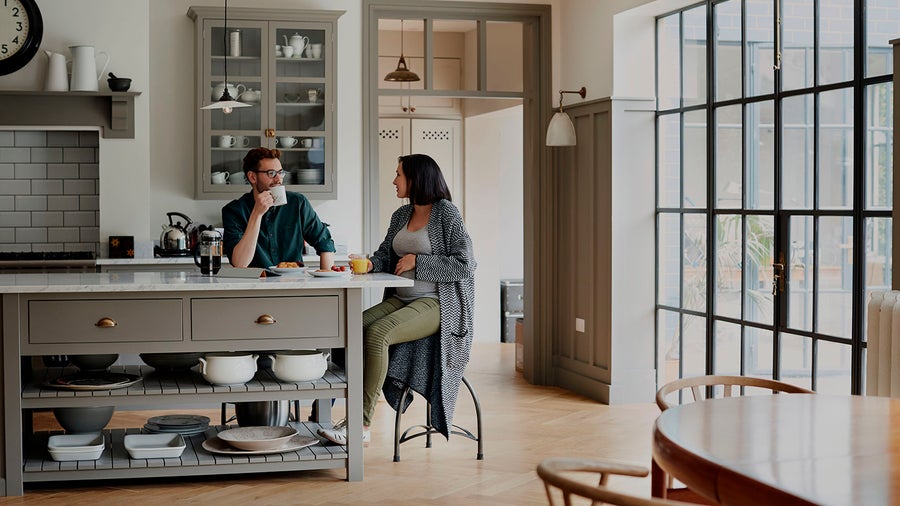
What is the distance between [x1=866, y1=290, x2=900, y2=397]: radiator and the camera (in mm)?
3943

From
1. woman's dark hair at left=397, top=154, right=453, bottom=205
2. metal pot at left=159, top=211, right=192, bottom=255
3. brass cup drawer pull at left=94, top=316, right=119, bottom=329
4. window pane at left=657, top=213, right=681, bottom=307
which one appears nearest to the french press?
brass cup drawer pull at left=94, top=316, right=119, bottom=329

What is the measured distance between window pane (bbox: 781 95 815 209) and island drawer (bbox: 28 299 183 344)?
3.07 meters

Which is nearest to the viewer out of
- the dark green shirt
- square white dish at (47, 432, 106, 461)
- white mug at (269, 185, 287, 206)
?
square white dish at (47, 432, 106, 461)

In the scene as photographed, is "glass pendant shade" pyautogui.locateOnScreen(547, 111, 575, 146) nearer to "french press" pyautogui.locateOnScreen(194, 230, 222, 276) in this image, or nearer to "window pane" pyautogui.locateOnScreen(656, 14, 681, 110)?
"window pane" pyautogui.locateOnScreen(656, 14, 681, 110)

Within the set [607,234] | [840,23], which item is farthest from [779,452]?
[607,234]

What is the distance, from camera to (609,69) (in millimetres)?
6625

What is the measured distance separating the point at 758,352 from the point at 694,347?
73 centimetres

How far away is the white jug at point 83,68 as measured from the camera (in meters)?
6.45

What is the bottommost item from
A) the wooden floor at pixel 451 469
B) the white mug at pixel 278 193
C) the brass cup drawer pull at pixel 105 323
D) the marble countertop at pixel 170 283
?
the wooden floor at pixel 451 469

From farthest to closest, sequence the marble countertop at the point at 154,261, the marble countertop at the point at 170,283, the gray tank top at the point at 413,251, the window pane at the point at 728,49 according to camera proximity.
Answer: the marble countertop at the point at 154,261, the window pane at the point at 728,49, the gray tank top at the point at 413,251, the marble countertop at the point at 170,283

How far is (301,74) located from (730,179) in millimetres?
2863

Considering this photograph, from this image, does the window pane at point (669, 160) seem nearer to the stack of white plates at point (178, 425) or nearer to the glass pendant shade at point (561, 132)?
the glass pendant shade at point (561, 132)

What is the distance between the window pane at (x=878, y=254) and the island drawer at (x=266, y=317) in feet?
7.89

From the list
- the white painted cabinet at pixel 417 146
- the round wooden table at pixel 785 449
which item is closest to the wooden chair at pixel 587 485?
the round wooden table at pixel 785 449
